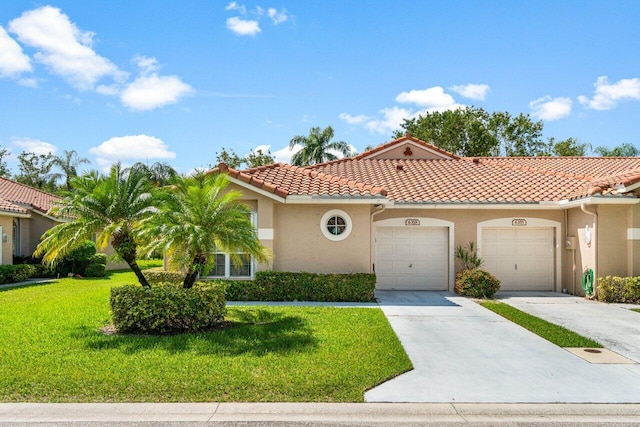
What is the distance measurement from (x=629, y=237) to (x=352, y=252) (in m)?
8.31

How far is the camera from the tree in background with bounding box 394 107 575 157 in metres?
41.4

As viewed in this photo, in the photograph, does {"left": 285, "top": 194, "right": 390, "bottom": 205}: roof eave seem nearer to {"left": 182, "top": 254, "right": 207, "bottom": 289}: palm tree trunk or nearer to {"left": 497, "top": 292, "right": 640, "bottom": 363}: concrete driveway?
{"left": 182, "top": 254, "right": 207, "bottom": 289}: palm tree trunk

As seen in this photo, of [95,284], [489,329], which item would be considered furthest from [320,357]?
[95,284]

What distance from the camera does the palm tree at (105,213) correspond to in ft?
33.0

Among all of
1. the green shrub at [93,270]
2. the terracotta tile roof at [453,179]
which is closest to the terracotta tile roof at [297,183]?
the terracotta tile roof at [453,179]

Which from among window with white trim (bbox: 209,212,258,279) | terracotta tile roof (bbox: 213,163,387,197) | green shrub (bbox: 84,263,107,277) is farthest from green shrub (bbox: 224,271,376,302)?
green shrub (bbox: 84,263,107,277)

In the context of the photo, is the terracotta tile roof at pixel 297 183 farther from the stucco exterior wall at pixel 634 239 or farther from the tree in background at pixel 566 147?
the tree in background at pixel 566 147

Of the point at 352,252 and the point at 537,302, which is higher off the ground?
the point at 352,252

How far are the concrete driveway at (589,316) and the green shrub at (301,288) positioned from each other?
4490 millimetres

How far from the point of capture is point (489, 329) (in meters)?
10.3

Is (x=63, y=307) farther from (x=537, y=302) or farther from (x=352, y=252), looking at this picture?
(x=537, y=302)

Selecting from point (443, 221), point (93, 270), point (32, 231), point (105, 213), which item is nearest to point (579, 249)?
point (443, 221)

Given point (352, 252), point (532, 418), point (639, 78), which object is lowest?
point (532, 418)

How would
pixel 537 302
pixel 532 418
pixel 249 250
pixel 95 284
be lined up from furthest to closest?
pixel 95 284, pixel 537 302, pixel 249 250, pixel 532 418
